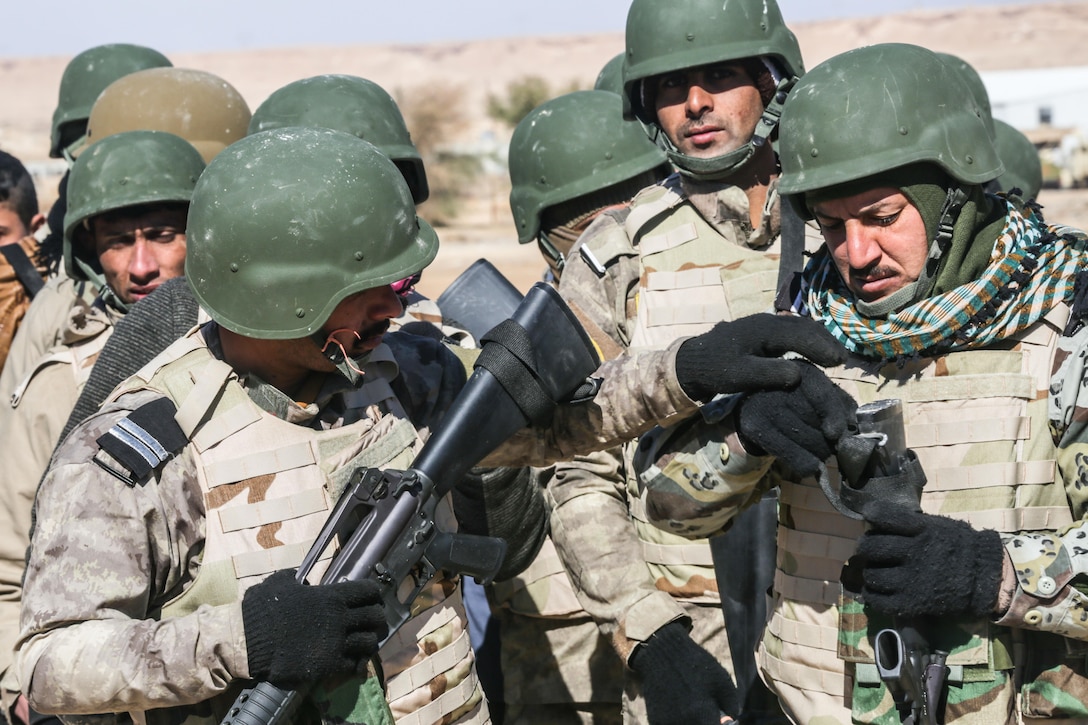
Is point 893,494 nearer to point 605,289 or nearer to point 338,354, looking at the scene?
point 338,354

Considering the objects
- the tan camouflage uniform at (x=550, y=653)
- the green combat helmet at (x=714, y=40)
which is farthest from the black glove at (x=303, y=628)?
the green combat helmet at (x=714, y=40)

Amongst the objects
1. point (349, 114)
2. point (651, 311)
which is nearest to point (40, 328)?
point (349, 114)

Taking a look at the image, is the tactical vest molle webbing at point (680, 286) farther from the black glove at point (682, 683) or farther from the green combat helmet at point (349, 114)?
the green combat helmet at point (349, 114)

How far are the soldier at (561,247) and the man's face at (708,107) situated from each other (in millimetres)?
675

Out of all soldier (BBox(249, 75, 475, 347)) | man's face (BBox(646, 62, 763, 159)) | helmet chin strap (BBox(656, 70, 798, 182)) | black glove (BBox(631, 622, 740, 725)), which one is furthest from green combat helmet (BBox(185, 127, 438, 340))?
soldier (BBox(249, 75, 475, 347))

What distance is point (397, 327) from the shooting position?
444 cm

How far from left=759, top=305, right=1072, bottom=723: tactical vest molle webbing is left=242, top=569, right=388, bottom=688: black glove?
1.14 metres

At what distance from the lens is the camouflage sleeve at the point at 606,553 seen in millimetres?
4121

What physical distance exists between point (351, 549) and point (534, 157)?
313 cm

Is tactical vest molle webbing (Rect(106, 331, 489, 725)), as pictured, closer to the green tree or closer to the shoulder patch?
the shoulder patch

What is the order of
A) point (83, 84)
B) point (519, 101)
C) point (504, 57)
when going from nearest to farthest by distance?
point (83, 84) < point (519, 101) < point (504, 57)

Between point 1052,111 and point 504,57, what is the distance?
193 feet

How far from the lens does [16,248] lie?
650 cm

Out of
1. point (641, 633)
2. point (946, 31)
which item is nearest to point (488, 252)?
point (641, 633)
